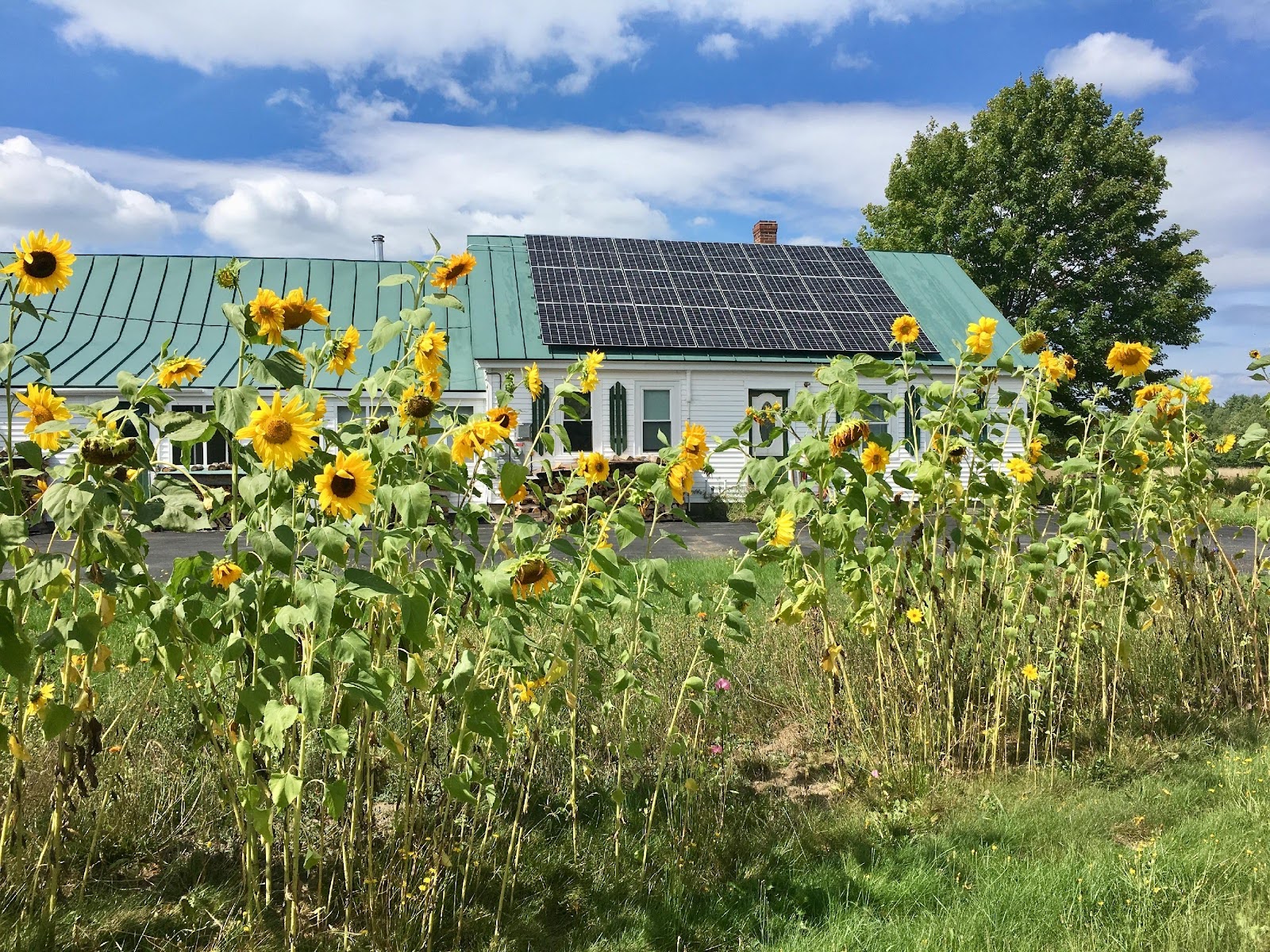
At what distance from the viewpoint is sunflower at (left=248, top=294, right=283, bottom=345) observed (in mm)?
2148

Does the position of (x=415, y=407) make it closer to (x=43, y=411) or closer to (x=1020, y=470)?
(x=43, y=411)

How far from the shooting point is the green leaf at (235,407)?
74.2 inches

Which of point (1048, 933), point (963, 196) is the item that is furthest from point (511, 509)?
point (963, 196)

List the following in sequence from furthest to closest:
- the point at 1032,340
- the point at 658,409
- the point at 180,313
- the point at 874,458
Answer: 1. the point at 180,313
2. the point at 658,409
3. the point at 1032,340
4. the point at 874,458

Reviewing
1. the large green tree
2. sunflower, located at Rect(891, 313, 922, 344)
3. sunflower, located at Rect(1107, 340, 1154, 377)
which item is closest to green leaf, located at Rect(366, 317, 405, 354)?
sunflower, located at Rect(891, 313, 922, 344)

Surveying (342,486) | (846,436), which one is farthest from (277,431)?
(846,436)

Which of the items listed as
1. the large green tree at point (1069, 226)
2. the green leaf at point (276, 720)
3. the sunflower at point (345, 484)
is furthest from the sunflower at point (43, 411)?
the large green tree at point (1069, 226)

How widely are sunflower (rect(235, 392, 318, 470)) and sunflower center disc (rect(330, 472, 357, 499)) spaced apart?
0.08m

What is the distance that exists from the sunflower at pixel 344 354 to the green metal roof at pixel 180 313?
14.0 meters

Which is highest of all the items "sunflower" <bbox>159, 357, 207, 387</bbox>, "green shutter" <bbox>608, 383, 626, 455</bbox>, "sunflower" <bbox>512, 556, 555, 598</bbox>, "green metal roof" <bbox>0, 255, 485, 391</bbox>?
"green metal roof" <bbox>0, 255, 485, 391</bbox>

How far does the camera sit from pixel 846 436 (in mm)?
3131

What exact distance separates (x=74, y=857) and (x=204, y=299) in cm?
1815

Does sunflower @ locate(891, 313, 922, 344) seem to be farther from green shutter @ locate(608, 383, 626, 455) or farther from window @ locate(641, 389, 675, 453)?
window @ locate(641, 389, 675, 453)

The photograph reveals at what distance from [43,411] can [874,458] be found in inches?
98.4
